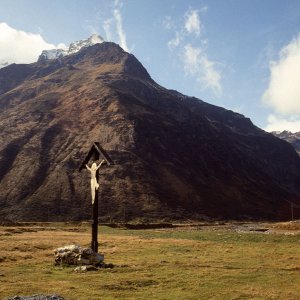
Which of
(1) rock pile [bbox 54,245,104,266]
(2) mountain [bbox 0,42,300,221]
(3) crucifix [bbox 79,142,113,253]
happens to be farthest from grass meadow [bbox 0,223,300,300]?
(2) mountain [bbox 0,42,300,221]

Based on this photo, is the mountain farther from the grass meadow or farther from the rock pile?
the rock pile

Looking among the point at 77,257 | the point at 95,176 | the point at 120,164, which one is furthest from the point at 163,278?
the point at 120,164

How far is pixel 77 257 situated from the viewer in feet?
71.7

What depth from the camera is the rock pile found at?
70.9 feet

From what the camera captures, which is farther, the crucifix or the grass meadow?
the crucifix

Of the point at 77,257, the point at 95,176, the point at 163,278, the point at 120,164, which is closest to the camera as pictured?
the point at 163,278

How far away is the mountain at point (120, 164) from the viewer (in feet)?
396

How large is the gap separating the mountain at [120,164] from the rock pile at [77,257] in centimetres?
9161

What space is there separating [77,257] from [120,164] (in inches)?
4499

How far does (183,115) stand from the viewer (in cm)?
19150

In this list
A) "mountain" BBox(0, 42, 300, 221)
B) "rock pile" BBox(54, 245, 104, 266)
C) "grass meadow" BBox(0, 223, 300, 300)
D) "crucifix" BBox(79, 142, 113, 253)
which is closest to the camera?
"grass meadow" BBox(0, 223, 300, 300)

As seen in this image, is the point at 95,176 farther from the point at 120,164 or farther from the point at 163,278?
the point at 120,164

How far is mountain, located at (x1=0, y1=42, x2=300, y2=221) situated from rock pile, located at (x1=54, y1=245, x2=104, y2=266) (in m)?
91.6

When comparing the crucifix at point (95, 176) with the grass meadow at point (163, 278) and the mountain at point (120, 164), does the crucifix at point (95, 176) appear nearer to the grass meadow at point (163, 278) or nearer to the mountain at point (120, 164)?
the grass meadow at point (163, 278)
